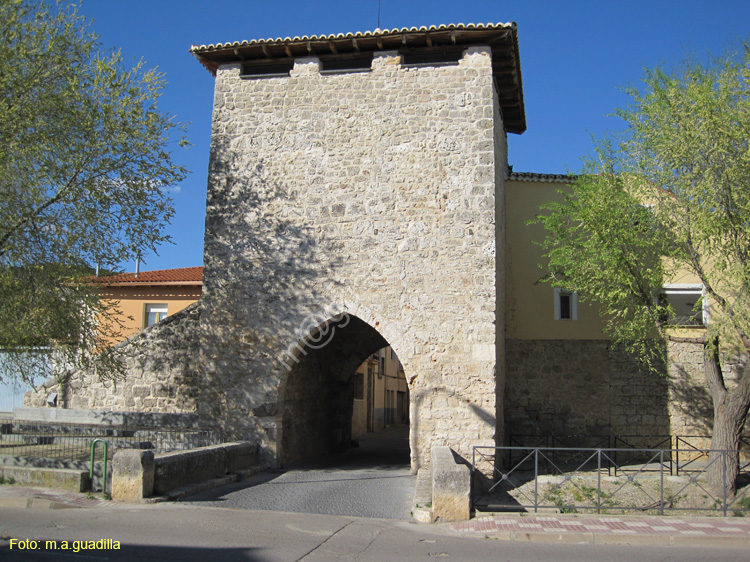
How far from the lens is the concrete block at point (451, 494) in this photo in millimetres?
7508

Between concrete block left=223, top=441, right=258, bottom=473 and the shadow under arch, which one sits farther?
the shadow under arch

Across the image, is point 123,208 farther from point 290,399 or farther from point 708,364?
point 708,364

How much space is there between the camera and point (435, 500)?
24.8 ft

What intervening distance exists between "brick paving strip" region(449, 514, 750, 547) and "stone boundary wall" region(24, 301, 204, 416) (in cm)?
721

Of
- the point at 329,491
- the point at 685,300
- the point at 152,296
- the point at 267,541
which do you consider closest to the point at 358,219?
the point at 329,491

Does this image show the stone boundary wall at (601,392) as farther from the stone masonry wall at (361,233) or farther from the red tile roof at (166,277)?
the red tile roof at (166,277)

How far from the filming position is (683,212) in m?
11.1

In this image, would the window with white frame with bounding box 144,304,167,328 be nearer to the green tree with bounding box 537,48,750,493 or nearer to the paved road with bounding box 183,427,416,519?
the paved road with bounding box 183,427,416,519

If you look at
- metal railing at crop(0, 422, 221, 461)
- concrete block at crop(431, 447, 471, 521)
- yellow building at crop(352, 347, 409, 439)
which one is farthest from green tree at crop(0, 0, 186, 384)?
yellow building at crop(352, 347, 409, 439)

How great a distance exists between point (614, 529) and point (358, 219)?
260 inches

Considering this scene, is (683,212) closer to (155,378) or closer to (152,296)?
(155,378)

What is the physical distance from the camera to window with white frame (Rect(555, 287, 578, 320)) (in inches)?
588

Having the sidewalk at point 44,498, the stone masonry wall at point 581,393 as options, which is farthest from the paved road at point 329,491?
the stone masonry wall at point 581,393

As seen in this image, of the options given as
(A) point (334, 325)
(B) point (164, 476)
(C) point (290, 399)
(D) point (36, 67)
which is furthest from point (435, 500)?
(D) point (36, 67)
